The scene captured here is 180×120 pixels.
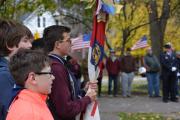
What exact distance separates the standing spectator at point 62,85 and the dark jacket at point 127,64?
1460cm

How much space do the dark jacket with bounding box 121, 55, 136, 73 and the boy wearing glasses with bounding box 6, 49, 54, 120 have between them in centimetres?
1579

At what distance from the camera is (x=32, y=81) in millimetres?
3119

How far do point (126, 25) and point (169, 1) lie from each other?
2.71 metres

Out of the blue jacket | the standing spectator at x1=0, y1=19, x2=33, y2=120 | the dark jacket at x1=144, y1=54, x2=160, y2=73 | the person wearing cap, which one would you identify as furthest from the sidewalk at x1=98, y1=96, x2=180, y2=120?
the blue jacket

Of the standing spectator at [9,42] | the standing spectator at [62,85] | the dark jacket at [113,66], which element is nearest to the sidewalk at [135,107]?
the dark jacket at [113,66]

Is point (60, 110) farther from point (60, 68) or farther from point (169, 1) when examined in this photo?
point (169, 1)

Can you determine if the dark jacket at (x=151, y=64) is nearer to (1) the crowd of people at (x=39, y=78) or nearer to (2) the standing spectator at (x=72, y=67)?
(2) the standing spectator at (x=72, y=67)

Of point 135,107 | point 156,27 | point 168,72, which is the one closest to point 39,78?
point 135,107

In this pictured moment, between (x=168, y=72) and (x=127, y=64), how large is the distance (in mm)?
2604

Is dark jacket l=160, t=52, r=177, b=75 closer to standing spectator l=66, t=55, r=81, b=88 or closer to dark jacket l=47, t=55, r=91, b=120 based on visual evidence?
standing spectator l=66, t=55, r=81, b=88

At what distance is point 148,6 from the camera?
22.9m

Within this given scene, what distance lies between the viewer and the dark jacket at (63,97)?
159 inches

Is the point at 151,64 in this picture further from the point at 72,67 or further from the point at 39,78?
the point at 39,78

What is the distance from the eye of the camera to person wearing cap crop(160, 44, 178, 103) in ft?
53.5
